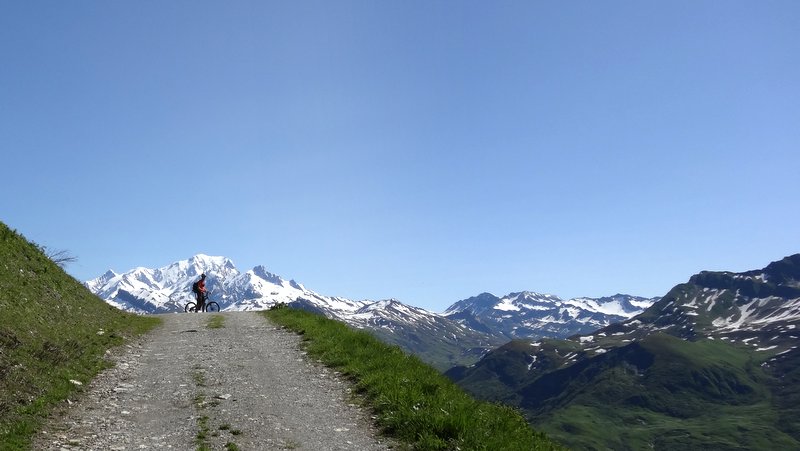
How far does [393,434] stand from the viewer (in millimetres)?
14078

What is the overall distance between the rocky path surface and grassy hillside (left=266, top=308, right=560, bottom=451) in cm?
69

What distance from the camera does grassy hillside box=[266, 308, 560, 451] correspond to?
1340cm

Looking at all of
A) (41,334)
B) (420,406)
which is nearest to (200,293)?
(41,334)

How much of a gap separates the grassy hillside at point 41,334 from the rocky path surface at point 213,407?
0.66 meters

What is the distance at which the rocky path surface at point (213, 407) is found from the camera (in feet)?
42.8

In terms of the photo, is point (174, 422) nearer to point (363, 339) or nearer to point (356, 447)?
point (356, 447)

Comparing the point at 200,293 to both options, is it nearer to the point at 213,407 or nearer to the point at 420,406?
the point at 213,407

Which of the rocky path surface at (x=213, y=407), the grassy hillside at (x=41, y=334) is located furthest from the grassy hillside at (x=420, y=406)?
the grassy hillside at (x=41, y=334)

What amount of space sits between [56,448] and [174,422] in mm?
2731

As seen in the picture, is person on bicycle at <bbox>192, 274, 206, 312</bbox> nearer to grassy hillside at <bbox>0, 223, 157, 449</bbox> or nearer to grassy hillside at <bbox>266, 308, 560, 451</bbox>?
grassy hillside at <bbox>0, 223, 157, 449</bbox>

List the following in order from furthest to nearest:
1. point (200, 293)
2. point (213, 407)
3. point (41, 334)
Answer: point (200, 293) < point (41, 334) < point (213, 407)

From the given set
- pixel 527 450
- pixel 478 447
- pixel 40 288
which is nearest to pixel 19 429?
pixel 478 447

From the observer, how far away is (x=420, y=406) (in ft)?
50.8

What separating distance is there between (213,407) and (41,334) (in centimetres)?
945
